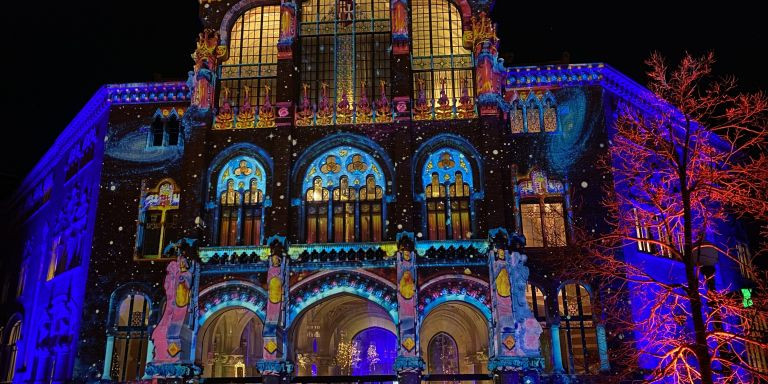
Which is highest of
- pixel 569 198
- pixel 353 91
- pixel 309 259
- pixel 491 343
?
pixel 353 91

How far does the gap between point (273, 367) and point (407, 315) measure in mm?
6451

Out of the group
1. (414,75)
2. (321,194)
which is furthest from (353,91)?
(321,194)

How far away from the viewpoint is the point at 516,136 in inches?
1330

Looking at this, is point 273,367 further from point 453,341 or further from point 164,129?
→ point 164,129

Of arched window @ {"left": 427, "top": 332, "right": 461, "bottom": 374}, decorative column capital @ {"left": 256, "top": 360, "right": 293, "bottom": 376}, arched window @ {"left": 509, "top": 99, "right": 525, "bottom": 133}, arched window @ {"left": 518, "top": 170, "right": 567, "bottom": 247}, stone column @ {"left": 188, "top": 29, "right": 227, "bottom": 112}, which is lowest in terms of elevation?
decorative column capital @ {"left": 256, "top": 360, "right": 293, "bottom": 376}

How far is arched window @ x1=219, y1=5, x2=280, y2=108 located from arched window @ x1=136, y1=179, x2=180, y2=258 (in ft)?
18.7

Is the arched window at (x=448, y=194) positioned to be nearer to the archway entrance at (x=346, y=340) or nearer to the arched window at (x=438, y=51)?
the arched window at (x=438, y=51)

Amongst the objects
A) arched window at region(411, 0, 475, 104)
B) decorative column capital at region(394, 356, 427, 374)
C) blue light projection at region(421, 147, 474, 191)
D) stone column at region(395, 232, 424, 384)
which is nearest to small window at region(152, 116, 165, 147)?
arched window at region(411, 0, 475, 104)

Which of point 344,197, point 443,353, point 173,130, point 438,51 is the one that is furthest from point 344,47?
point 443,353

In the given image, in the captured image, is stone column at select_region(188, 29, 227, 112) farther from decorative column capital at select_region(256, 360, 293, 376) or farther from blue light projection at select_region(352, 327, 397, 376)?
blue light projection at select_region(352, 327, 397, 376)

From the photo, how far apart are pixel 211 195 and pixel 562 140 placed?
1846 centimetres

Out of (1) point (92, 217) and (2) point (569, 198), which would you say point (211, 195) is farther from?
(2) point (569, 198)

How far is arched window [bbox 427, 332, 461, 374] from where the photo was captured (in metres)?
38.1

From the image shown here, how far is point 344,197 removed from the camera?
33156mm
